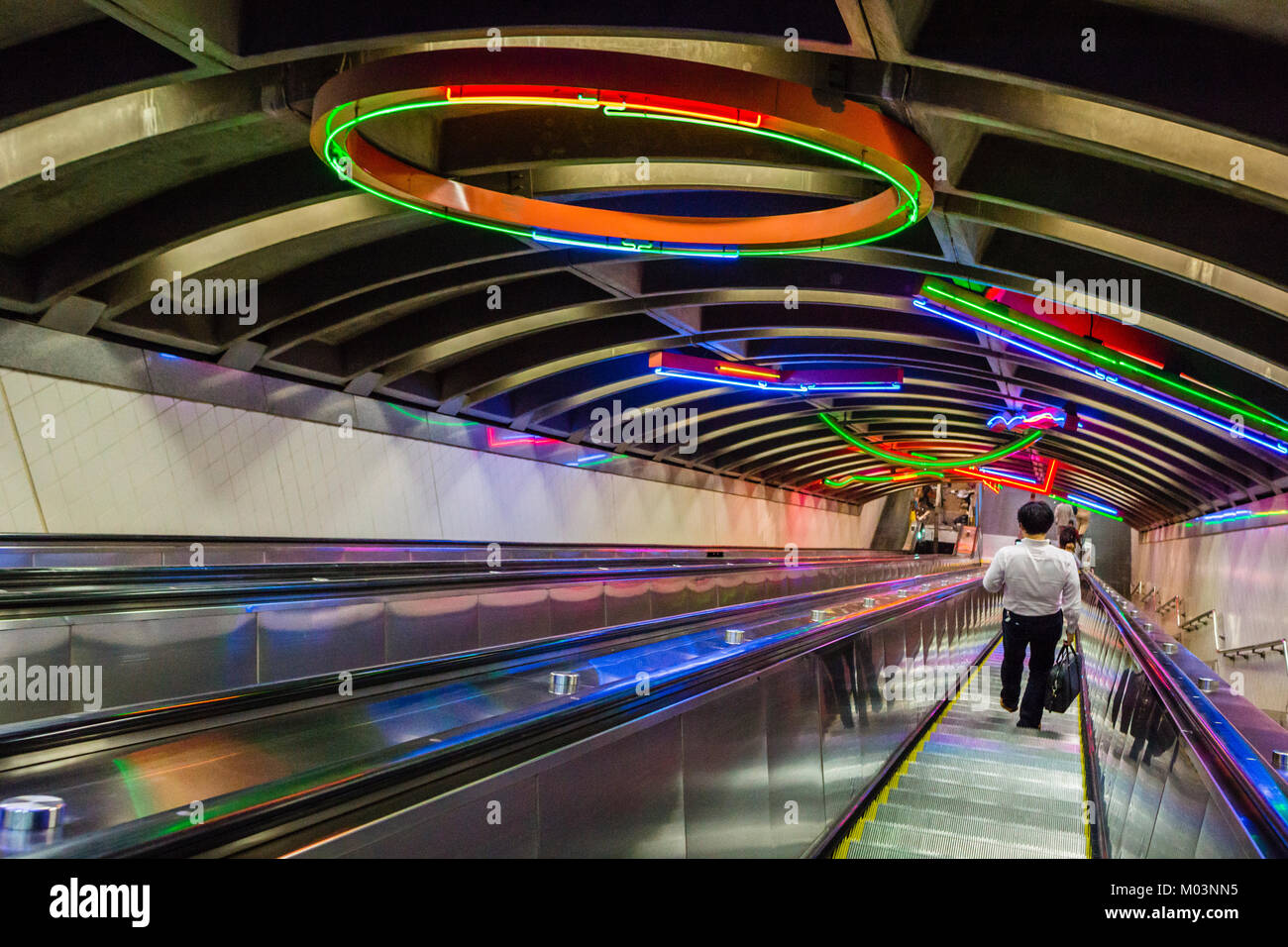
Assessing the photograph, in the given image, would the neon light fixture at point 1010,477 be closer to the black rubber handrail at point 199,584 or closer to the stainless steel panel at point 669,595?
the stainless steel panel at point 669,595

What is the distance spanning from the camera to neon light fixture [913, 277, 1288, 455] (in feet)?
51.4

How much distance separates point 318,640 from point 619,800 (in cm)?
388

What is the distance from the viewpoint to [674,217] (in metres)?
12.3

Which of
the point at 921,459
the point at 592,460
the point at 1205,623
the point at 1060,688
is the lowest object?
the point at 1205,623

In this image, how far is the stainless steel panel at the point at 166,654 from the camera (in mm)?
5117

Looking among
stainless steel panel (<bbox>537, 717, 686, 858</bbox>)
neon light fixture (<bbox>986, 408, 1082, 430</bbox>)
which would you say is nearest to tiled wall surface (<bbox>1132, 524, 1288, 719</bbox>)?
neon light fixture (<bbox>986, 408, 1082, 430</bbox>)

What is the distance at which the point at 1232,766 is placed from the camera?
8.91 feet

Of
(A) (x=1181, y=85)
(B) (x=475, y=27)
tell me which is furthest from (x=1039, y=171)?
(B) (x=475, y=27)

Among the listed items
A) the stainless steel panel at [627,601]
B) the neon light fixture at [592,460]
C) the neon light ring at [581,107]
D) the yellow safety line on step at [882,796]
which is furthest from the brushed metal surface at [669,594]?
Result: the neon light fixture at [592,460]

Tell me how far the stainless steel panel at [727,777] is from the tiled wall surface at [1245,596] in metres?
15.9

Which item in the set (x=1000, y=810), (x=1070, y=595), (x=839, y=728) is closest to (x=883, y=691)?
(x=1000, y=810)

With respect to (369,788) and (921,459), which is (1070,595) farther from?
(921,459)

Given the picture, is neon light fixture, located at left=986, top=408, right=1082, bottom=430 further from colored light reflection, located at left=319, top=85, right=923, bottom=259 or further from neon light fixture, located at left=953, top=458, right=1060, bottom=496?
colored light reflection, located at left=319, top=85, right=923, bottom=259

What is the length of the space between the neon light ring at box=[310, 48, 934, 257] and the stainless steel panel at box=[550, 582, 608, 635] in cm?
401
